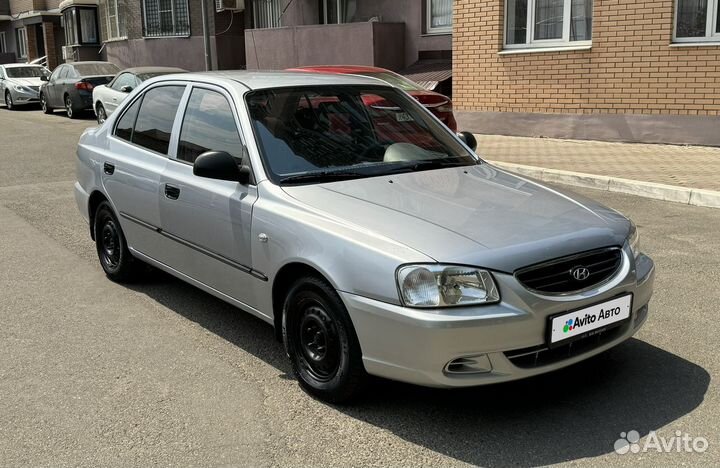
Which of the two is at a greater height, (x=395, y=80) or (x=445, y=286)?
(x=395, y=80)

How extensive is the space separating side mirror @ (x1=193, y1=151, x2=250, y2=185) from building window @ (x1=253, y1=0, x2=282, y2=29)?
64.8ft

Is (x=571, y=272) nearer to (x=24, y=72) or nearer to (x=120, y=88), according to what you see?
(x=120, y=88)

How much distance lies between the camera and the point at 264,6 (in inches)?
945

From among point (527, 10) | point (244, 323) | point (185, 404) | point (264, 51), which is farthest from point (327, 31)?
point (185, 404)

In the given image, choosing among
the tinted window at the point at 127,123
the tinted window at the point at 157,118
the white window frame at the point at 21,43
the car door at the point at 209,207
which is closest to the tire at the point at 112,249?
the tinted window at the point at 127,123

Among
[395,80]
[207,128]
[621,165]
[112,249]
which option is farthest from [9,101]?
[207,128]

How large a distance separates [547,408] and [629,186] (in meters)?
5.80

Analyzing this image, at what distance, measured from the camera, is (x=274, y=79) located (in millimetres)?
4883

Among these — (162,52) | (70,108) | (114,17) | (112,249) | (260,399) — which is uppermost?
(114,17)

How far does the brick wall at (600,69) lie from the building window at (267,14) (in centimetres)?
1043

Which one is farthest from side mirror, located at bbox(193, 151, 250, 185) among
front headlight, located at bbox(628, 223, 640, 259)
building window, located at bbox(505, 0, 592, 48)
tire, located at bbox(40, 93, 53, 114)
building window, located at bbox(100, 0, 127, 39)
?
building window, located at bbox(100, 0, 127, 39)

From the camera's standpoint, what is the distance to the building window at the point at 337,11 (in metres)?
20.8

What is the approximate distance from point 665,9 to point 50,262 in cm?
934

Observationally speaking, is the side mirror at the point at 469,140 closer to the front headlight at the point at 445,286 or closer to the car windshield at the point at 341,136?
the car windshield at the point at 341,136
